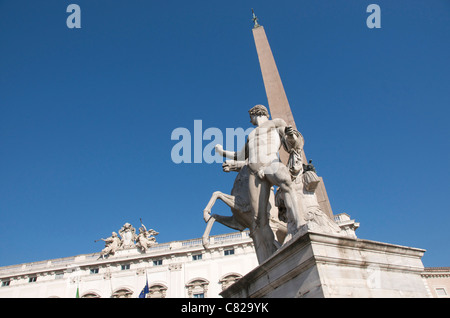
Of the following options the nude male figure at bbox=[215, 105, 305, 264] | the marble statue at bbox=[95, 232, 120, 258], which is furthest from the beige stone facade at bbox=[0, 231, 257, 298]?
the nude male figure at bbox=[215, 105, 305, 264]

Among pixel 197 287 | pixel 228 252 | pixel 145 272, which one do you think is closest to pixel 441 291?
pixel 228 252

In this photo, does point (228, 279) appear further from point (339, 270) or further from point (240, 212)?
point (339, 270)

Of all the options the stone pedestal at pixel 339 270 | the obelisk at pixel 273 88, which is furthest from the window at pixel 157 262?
the stone pedestal at pixel 339 270

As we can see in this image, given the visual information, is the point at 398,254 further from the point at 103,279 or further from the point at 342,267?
the point at 103,279

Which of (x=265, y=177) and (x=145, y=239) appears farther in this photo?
(x=145, y=239)

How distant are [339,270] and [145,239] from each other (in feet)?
115

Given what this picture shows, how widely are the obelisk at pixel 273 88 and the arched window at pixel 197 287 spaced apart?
27055 mm

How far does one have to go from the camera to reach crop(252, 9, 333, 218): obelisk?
663 cm

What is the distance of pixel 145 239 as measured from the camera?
3619cm

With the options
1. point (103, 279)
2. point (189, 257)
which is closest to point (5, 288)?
point (103, 279)

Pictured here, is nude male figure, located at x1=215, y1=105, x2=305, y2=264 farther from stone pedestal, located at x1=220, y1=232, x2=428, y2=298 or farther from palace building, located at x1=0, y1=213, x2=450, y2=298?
palace building, located at x1=0, y1=213, x2=450, y2=298

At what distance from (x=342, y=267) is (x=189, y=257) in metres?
31.8

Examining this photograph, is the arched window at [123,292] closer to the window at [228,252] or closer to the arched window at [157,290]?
the arched window at [157,290]
